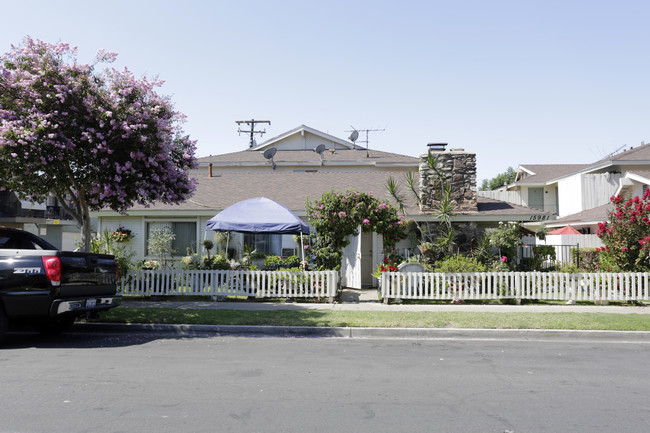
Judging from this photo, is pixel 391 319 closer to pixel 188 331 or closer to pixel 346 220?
pixel 188 331

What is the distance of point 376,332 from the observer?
9.41 m

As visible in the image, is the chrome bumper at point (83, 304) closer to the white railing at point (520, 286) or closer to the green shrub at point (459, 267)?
the white railing at point (520, 286)

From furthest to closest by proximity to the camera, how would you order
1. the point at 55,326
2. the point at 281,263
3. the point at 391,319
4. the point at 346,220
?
the point at 281,263 → the point at 346,220 → the point at 391,319 → the point at 55,326

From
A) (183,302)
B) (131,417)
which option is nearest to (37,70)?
(183,302)

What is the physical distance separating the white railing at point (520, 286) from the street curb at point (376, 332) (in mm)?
3652

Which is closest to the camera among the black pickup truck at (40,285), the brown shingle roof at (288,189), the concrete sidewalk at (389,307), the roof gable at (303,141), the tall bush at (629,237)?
the black pickup truck at (40,285)

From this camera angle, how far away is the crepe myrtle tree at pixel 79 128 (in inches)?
381

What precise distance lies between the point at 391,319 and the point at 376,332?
2.89 ft

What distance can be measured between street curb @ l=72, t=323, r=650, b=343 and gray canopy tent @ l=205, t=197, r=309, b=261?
4588 millimetres

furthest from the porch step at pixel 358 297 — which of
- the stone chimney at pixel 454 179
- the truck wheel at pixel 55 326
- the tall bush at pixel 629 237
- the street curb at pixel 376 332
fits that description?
the truck wheel at pixel 55 326

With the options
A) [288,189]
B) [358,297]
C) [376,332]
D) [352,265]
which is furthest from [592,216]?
[376,332]

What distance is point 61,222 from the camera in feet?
137

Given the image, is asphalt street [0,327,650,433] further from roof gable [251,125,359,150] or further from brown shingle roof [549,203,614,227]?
roof gable [251,125,359,150]

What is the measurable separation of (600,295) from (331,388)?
10.4 meters
